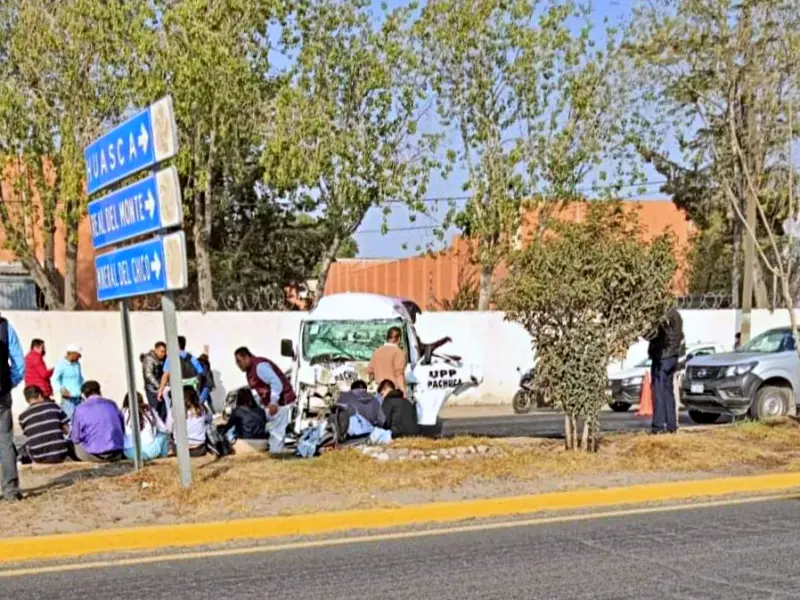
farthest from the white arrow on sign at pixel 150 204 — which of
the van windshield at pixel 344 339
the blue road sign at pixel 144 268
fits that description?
the van windshield at pixel 344 339

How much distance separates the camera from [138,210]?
30.5ft

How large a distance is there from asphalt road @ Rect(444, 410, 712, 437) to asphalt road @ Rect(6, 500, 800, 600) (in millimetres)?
6442

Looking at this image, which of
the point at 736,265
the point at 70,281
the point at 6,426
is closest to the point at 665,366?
the point at 6,426

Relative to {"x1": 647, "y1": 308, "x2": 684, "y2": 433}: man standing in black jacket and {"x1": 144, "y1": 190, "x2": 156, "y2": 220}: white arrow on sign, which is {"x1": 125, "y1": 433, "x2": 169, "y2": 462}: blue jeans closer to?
{"x1": 144, "y1": 190, "x2": 156, "y2": 220}: white arrow on sign

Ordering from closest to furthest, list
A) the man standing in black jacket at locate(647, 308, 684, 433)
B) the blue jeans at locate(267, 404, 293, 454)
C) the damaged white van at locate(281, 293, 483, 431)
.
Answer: the blue jeans at locate(267, 404, 293, 454), the man standing in black jacket at locate(647, 308, 684, 433), the damaged white van at locate(281, 293, 483, 431)

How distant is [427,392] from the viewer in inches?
563

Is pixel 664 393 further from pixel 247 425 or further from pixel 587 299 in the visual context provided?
pixel 247 425

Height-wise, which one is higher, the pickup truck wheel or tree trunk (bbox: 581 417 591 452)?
tree trunk (bbox: 581 417 591 452)

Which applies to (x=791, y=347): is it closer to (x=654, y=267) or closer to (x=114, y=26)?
(x=654, y=267)

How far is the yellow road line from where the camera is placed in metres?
7.09

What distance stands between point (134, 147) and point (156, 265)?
1092 millimetres

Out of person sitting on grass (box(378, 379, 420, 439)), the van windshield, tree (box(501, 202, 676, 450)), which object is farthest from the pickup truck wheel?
tree (box(501, 202, 676, 450))

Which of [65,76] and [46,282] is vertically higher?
[65,76]

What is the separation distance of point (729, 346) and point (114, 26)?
1785 centimetres
